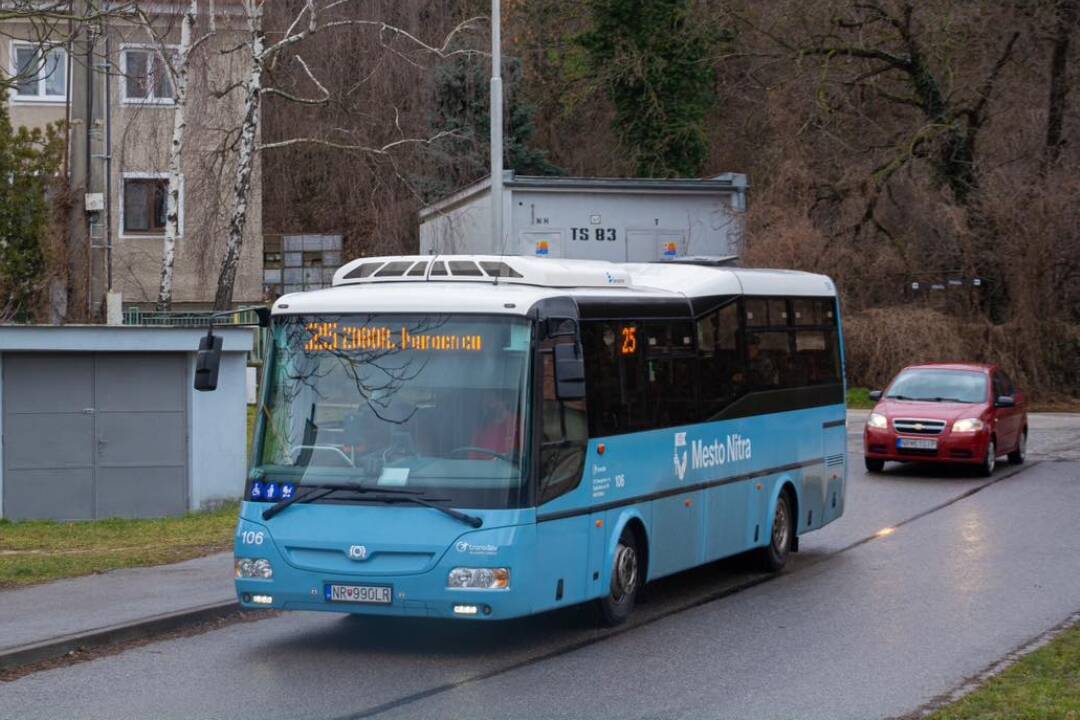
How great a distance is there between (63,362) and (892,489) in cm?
1179

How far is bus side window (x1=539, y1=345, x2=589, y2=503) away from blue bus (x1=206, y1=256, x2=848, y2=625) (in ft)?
0.06

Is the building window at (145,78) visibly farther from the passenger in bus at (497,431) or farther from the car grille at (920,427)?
the passenger in bus at (497,431)

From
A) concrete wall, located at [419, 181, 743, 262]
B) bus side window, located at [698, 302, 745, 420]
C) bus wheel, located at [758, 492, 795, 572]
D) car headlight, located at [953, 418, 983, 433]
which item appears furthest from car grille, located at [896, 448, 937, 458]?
bus side window, located at [698, 302, 745, 420]

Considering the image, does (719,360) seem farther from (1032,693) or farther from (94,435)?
(94,435)

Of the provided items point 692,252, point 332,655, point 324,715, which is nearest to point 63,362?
point 332,655

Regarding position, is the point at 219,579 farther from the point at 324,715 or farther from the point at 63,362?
the point at 63,362

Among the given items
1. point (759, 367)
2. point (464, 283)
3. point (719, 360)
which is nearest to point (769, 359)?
point (759, 367)

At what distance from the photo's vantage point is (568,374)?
10.2 metres

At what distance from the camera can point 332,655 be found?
10.6 metres

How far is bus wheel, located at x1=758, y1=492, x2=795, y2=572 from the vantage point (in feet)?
48.1

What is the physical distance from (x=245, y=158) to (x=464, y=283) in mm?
20194

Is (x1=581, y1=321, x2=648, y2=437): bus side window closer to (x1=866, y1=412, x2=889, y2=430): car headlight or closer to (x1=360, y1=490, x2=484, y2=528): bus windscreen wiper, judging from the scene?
(x1=360, y1=490, x2=484, y2=528): bus windscreen wiper

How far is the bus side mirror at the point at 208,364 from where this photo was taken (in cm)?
1117

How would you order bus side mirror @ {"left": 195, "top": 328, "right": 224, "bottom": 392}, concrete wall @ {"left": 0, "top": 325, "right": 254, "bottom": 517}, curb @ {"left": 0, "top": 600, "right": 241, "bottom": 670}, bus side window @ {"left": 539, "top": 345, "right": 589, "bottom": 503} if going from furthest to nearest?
concrete wall @ {"left": 0, "top": 325, "right": 254, "bottom": 517} → bus side mirror @ {"left": 195, "top": 328, "right": 224, "bottom": 392} → bus side window @ {"left": 539, "top": 345, "right": 589, "bottom": 503} → curb @ {"left": 0, "top": 600, "right": 241, "bottom": 670}
